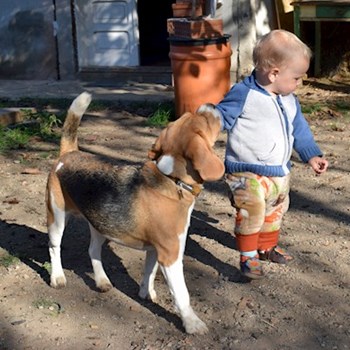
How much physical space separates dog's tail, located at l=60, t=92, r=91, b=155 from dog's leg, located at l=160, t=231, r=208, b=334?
101cm

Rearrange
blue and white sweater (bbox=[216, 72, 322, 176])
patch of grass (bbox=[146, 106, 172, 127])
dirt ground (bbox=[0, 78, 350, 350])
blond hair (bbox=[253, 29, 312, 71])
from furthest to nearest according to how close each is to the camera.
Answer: patch of grass (bbox=[146, 106, 172, 127])
blue and white sweater (bbox=[216, 72, 322, 176])
blond hair (bbox=[253, 29, 312, 71])
dirt ground (bbox=[0, 78, 350, 350])

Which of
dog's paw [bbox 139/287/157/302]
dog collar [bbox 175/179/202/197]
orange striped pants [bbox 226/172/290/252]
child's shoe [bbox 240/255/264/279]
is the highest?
dog collar [bbox 175/179/202/197]

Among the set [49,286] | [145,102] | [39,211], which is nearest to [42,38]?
[145,102]

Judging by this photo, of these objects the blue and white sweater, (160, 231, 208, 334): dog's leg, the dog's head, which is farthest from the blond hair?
(160, 231, 208, 334): dog's leg

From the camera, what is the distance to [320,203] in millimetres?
5703

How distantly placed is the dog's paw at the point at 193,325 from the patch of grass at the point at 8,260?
145 cm

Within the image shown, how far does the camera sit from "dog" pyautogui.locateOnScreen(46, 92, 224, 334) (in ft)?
11.9

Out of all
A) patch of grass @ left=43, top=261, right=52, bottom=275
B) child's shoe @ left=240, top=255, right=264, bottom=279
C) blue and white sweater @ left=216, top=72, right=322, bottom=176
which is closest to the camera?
blue and white sweater @ left=216, top=72, right=322, bottom=176

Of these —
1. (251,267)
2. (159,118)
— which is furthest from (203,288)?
(159,118)

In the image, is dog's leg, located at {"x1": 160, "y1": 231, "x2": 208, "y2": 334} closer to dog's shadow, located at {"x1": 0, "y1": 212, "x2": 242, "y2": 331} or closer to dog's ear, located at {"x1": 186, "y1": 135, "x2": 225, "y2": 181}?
dog's shadow, located at {"x1": 0, "y1": 212, "x2": 242, "y2": 331}

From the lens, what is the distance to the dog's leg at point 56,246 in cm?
428

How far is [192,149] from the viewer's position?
3.52 meters

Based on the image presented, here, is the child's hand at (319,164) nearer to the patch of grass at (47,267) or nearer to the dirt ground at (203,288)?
the dirt ground at (203,288)

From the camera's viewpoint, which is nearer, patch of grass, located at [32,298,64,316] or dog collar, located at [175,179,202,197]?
dog collar, located at [175,179,202,197]
